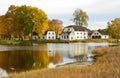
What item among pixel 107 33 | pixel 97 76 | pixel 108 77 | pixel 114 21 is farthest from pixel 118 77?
pixel 107 33

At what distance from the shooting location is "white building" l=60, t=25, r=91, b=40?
157125 millimetres

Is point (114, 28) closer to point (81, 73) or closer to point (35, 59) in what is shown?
point (35, 59)

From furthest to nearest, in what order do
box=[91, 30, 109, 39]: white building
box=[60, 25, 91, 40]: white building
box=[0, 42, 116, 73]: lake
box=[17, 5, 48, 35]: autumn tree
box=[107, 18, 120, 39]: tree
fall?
box=[91, 30, 109, 39]: white building < box=[60, 25, 91, 40]: white building < box=[107, 18, 120, 39]: tree < box=[17, 5, 48, 35]: autumn tree < box=[0, 42, 116, 73]: lake

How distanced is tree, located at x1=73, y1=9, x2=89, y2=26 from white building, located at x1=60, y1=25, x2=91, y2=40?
10.3 ft

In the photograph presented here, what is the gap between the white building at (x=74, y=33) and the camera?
15712 cm

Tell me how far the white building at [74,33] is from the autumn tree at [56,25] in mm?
3443

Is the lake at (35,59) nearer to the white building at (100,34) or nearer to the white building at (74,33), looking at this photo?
the white building at (74,33)

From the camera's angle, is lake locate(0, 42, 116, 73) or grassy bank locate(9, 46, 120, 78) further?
lake locate(0, 42, 116, 73)

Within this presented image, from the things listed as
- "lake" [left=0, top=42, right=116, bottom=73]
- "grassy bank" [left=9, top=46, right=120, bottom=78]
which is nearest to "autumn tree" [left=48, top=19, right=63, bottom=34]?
"lake" [left=0, top=42, right=116, bottom=73]

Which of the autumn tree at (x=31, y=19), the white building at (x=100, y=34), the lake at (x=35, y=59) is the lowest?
the lake at (x=35, y=59)

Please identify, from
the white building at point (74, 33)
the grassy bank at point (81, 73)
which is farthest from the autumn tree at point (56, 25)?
the grassy bank at point (81, 73)

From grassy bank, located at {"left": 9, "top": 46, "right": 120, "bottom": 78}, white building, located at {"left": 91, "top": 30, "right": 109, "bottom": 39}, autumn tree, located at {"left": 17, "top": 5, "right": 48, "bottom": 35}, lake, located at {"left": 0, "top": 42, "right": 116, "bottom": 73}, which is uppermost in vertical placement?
autumn tree, located at {"left": 17, "top": 5, "right": 48, "bottom": 35}

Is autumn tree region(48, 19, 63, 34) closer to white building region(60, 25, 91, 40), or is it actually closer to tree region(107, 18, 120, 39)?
white building region(60, 25, 91, 40)

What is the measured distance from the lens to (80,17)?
162 metres
